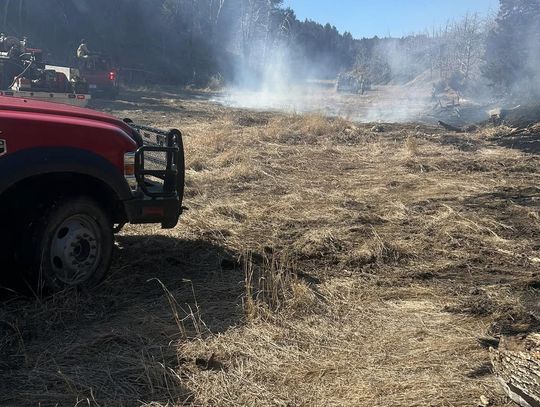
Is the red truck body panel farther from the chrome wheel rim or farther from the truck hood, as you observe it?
the chrome wheel rim

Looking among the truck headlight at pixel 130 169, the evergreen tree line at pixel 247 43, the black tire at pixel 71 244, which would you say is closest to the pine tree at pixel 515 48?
the evergreen tree line at pixel 247 43

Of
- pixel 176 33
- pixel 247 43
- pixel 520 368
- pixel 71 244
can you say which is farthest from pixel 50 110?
pixel 247 43

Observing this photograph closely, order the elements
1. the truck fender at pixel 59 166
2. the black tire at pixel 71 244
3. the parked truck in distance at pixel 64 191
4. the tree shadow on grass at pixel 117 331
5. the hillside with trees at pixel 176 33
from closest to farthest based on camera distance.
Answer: the tree shadow on grass at pixel 117 331 → the truck fender at pixel 59 166 → the parked truck in distance at pixel 64 191 → the black tire at pixel 71 244 → the hillside with trees at pixel 176 33

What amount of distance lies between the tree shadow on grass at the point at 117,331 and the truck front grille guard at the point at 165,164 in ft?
2.24

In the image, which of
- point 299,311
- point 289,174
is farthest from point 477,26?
point 299,311

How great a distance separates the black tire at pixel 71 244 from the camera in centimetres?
353

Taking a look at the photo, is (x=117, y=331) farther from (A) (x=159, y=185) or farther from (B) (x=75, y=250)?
(A) (x=159, y=185)

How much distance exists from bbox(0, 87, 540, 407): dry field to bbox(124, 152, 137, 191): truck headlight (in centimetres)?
78

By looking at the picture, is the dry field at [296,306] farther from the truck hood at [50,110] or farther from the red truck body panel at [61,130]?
the truck hood at [50,110]

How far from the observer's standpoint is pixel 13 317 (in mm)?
3406

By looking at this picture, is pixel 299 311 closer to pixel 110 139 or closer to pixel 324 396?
pixel 324 396

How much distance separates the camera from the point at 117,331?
131 inches

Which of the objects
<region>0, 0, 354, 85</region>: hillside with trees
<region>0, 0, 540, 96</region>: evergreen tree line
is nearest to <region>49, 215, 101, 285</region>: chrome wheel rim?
<region>0, 0, 540, 96</region>: evergreen tree line

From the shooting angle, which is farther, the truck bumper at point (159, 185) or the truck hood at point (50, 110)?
the truck bumper at point (159, 185)
